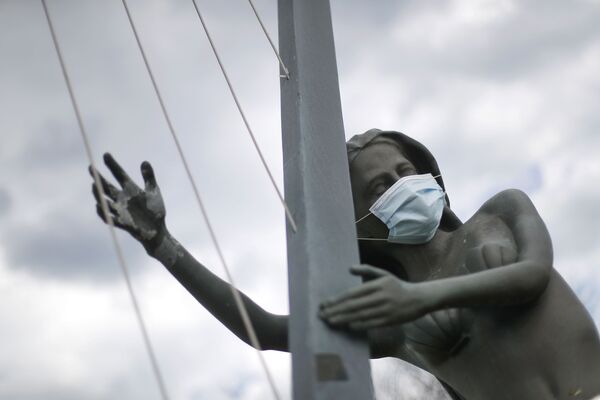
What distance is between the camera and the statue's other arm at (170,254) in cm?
320

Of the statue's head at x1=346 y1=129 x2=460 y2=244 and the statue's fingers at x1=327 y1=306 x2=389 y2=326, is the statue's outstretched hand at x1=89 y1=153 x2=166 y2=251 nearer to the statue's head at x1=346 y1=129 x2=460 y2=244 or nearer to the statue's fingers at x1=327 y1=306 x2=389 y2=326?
the statue's fingers at x1=327 y1=306 x2=389 y2=326

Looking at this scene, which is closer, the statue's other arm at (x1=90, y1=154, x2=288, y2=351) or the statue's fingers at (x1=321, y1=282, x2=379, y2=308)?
the statue's fingers at (x1=321, y1=282, x2=379, y2=308)

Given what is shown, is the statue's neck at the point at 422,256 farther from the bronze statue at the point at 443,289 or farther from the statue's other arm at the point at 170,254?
the statue's other arm at the point at 170,254

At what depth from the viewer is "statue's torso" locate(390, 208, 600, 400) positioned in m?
3.28

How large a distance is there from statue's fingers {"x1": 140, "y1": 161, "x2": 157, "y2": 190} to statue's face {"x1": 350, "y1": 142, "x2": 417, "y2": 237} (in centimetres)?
107

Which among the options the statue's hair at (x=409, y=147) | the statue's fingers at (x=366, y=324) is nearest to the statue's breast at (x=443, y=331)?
the statue's hair at (x=409, y=147)

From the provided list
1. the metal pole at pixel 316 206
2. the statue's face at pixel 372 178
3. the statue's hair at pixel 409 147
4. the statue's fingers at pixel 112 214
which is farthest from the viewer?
the statue's hair at pixel 409 147

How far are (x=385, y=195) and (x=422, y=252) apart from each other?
0.32 m

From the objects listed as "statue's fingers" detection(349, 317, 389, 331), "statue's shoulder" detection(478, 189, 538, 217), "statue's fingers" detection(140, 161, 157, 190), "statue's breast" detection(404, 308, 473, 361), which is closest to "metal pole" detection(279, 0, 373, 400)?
"statue's fingers" detection(349, 317, 389, 331)

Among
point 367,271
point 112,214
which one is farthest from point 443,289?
point 112,214

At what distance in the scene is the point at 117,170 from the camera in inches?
126

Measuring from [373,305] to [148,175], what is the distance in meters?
1.07

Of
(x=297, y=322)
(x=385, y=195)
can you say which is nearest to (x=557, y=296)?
(x=385, y=195)

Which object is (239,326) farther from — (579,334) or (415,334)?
(579,334)
